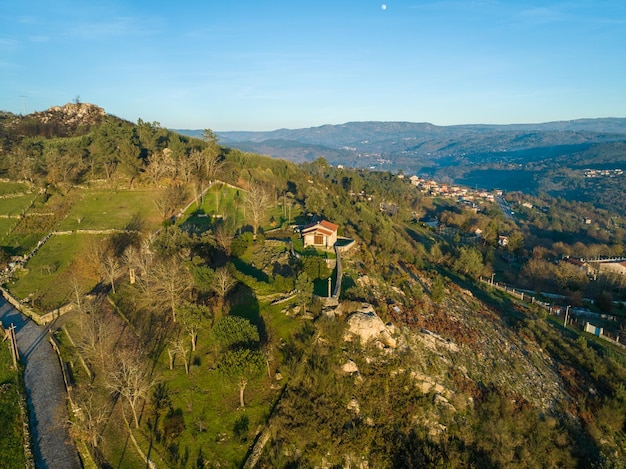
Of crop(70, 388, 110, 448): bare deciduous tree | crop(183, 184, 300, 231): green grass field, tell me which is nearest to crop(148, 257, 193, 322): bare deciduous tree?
crop(70, 388, 110, 448): bare deciduous tree


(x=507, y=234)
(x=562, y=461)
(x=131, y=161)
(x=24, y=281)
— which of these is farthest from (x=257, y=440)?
(x=507, y=234)

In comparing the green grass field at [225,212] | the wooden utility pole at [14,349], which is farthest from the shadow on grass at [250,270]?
Answer: the wooden utility pole at [14,349]

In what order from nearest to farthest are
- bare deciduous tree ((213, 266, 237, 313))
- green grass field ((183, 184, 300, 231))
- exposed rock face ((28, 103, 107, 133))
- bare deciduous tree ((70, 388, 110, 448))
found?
bare deciduous tree ((70, 388, 110, 448)) < bare deciduous tree ((213, 266, 237, 313)) < green grass field ((183, 184, 300, 231)) < exposed rock face ((28, 103, 107, 133))

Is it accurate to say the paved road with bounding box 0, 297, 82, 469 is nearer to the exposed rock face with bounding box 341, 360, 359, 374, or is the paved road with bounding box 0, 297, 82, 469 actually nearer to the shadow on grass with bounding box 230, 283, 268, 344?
the shadow on grass with bounding box 230, 283, 268, 344

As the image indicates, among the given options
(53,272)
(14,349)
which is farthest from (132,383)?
(53,272)

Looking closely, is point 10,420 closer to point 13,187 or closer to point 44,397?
point 44,397
